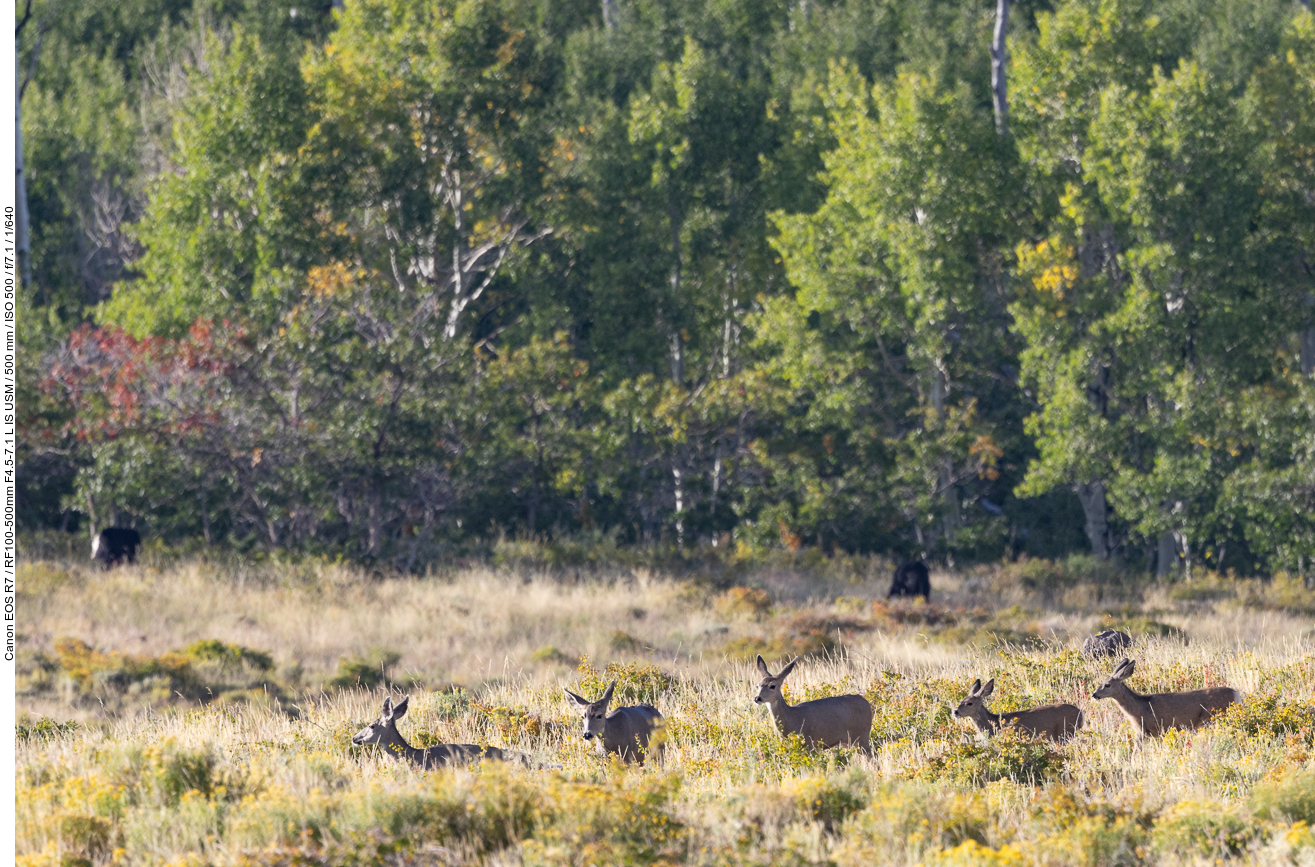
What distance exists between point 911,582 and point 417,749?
1617 centimetres

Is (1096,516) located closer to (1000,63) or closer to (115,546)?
(1000,63)

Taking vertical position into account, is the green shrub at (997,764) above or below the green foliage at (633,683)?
above

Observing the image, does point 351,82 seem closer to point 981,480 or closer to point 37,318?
point 37,318

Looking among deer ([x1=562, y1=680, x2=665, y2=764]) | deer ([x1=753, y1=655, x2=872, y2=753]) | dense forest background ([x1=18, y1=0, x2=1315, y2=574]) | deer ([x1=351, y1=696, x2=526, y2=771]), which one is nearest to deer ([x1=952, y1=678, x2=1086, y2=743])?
deer ([x1=753, y1=655, x2=872, y2=753])

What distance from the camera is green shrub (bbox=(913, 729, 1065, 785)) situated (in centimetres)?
940

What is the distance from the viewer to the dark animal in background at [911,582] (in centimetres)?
2503

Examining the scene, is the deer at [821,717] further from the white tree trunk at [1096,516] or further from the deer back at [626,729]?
the white tree trunk at [1096,516]

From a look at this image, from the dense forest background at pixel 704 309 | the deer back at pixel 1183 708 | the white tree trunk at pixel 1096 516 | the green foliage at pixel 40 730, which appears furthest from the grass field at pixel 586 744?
the white tree trunk at pixel 1096 516

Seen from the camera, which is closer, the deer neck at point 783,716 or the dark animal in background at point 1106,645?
the deer neck at point 783,716

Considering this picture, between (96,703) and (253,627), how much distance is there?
14.6 feet

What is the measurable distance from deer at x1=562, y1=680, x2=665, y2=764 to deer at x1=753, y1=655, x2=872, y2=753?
829 mm

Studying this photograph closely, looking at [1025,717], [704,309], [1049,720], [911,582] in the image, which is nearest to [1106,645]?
[1049,720]

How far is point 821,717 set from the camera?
33.8 ft

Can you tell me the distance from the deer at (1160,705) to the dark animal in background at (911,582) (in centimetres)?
1373
